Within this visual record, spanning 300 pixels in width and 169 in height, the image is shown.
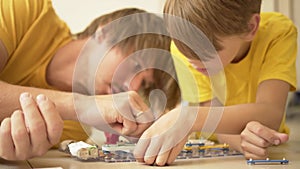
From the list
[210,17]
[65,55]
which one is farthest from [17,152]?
[65,55]

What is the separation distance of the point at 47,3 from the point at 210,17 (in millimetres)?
419

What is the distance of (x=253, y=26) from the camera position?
99 cm

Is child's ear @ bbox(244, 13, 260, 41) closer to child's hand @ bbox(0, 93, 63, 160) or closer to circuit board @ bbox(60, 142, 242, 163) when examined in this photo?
circuit board @ bbox(60, 142, 242, 163)

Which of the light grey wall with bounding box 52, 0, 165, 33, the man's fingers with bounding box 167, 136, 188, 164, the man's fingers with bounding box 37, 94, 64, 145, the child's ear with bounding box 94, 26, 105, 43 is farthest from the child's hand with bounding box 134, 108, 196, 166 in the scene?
the light grey wall with bounding box 52, 0, 165, 33

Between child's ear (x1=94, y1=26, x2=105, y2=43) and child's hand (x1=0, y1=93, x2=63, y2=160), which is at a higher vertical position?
child's ear (x1=94, y1=26, x2=105, y2=43)

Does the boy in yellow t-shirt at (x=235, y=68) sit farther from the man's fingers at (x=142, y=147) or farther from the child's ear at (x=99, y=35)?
the child's ear at (x=99, y=35)

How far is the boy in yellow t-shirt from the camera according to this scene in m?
0.82

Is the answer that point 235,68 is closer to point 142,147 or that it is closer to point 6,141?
point 142,147

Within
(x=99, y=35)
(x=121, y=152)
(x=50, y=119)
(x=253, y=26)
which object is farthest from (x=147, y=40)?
(x=50, y=119)

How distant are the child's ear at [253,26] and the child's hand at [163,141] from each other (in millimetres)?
268

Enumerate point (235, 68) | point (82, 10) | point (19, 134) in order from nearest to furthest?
point (19, 134) < point (235, 68) < point (82, 10)

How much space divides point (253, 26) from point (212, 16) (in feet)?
0.35

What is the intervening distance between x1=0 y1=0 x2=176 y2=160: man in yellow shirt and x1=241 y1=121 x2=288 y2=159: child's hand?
0.16 meters

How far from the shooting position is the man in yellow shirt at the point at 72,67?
2.93ft
